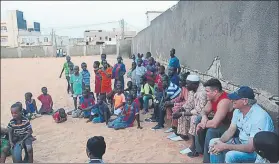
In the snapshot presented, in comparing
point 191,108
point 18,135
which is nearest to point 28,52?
point 18,135

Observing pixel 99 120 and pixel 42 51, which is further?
pixel 42 51

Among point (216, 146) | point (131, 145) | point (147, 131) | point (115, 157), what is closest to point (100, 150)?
point (216, 146)

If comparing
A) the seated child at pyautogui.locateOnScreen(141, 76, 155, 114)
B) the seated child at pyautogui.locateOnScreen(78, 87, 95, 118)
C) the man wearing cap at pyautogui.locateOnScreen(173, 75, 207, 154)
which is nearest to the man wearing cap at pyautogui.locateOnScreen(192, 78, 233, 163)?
the man wearing cap at pyautogui.locateOnScreen(173, 75, 207, 154)

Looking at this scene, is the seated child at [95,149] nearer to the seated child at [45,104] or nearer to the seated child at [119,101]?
the seated child at [119,101]

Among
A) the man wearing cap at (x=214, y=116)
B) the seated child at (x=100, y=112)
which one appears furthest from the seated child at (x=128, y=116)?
the man wearing cap at (x=214, y=116)

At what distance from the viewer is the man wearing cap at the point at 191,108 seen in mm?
4410

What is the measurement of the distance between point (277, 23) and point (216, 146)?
75.3 inches

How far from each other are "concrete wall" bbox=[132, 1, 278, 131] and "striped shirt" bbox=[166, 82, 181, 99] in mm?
924

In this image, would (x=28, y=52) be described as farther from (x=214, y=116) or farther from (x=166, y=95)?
(x=214, y=116)

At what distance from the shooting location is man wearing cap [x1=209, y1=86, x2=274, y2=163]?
116 inches

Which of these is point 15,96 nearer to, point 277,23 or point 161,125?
point 161,125

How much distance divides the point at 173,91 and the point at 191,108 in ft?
3.58

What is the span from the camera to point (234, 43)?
5.09 m

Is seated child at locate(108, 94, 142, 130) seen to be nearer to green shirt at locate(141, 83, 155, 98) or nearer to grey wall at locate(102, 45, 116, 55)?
green shirt at locate(141, 83, 155, 98)
